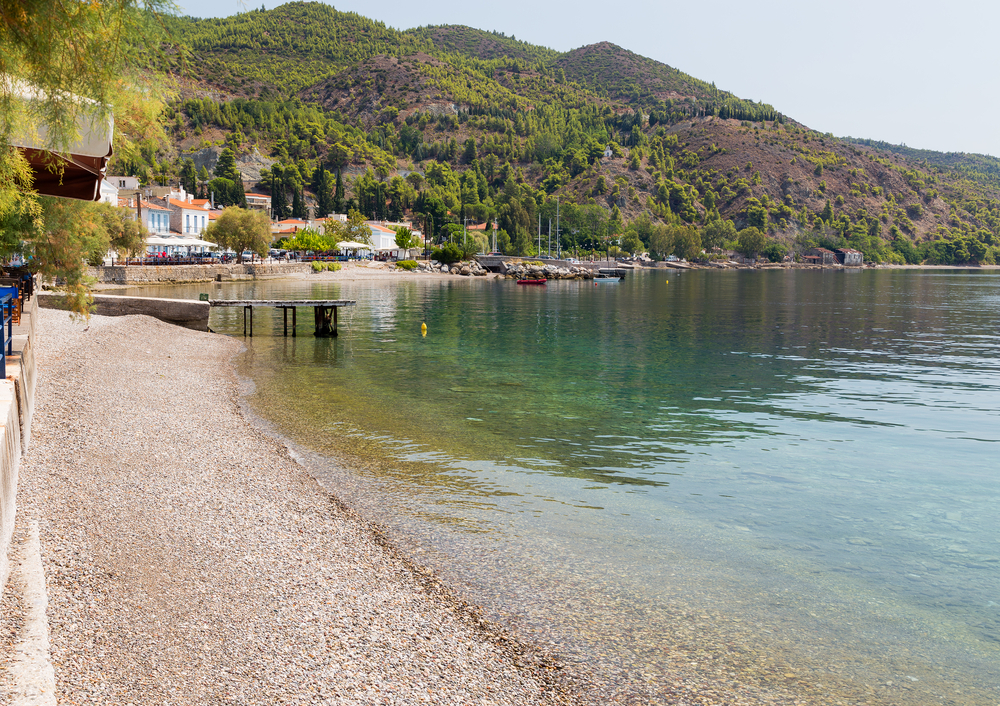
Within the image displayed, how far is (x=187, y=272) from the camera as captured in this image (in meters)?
80.2

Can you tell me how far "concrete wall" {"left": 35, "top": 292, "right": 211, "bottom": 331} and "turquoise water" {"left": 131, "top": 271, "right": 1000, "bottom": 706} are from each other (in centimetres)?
670

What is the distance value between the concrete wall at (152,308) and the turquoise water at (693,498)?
22.0 feet

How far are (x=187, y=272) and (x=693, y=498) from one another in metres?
77.6

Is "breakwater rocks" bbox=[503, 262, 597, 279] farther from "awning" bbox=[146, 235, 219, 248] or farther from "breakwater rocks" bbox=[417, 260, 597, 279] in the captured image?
"awning" bbox=[146, 235, 219, 248]

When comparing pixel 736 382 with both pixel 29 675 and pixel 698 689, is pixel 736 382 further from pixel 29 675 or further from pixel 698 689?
pixel 29 675

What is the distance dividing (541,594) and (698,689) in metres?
2.49

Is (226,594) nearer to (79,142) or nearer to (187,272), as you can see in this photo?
(79,142)

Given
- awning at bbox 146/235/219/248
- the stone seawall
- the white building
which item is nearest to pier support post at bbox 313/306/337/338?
the stone seawall

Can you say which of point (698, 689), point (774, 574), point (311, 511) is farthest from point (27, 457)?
point (774, 574)

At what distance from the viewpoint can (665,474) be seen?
49.3 feet

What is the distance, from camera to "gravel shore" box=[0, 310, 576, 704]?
6.71 metres

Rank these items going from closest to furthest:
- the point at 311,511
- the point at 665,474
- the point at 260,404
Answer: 1. the point at 311,511
2. the point at 665,474
3. the point at 260,404

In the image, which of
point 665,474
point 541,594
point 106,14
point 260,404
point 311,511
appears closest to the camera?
point 106,14

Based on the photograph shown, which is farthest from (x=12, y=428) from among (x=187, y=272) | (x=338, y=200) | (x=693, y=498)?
(x=338, y=200)
